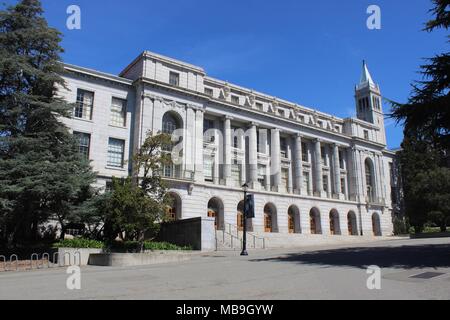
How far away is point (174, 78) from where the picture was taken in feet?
127

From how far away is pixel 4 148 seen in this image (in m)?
21.4

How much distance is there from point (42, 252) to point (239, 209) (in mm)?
23606

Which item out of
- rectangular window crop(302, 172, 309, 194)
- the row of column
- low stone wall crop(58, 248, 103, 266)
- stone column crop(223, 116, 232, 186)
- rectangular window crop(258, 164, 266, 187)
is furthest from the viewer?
rectangular window crop(302, 172, 309, 194)

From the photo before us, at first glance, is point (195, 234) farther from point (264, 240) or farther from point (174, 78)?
point (174, 78)

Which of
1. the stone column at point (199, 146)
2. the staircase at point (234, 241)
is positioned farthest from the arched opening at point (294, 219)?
the stone column at point (199, 146)

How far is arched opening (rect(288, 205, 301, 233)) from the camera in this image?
45.9 m

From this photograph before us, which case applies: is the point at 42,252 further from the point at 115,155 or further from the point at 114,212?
the point at 115,155

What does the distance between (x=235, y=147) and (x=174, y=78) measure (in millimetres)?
10701

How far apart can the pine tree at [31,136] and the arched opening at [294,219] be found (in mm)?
27591

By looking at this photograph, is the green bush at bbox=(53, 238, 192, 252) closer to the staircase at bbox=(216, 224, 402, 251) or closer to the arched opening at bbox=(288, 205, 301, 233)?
the staircase at bbox=(216, 224, 402, 251)

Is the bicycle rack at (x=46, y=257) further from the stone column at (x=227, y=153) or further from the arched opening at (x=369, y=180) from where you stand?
the arched opening at (x=369, y=180)

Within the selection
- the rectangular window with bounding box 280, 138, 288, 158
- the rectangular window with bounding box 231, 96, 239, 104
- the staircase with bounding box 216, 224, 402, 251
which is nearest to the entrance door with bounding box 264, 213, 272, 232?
the staircase with bounding box 216, 224, 402, 251

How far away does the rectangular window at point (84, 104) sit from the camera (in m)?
33.6

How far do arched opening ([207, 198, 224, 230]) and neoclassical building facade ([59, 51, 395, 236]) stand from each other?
11 cm
